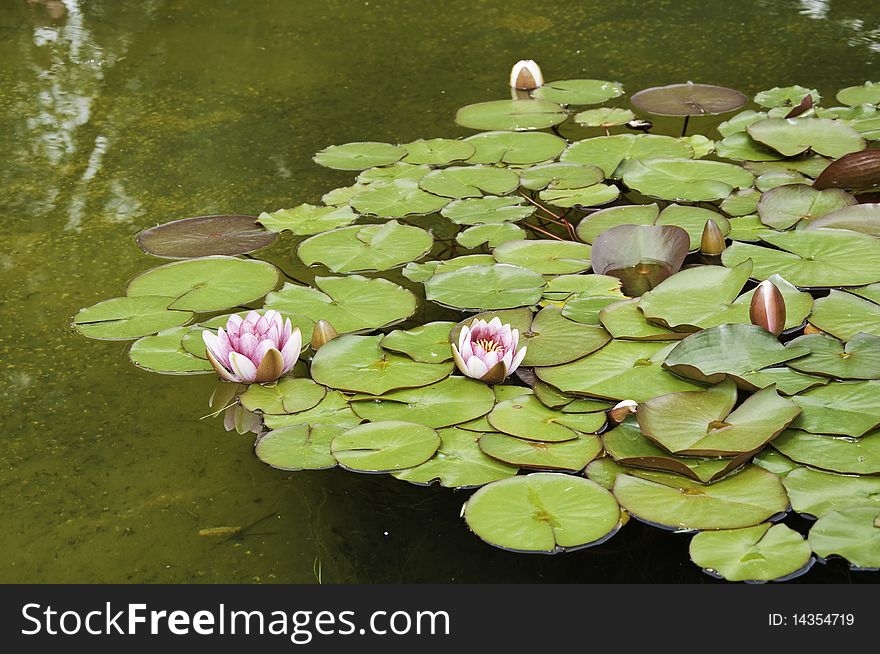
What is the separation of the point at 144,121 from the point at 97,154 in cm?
24

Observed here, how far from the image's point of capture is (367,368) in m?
1.72

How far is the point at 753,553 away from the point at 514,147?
1.50 metres

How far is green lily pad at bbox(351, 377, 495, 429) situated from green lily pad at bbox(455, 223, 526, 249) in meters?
0.52

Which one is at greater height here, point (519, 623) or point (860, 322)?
point (860, 322)

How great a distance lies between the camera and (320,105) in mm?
2980

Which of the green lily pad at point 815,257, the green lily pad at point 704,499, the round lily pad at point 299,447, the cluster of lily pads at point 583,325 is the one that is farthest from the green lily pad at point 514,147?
the green lily pad at point 704,499

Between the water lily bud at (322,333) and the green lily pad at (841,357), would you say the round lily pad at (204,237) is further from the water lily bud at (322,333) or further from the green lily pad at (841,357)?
the green lily pad at (841,357)

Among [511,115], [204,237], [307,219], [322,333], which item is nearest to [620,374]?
[322,333]

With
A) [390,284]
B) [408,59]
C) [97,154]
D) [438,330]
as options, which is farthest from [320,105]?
[438,330]

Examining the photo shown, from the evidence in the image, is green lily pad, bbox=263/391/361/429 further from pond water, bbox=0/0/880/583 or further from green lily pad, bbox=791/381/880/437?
green lily pad, bbox=791/381/880/437

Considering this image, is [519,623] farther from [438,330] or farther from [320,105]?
[320,105]

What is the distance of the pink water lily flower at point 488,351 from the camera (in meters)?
1.65

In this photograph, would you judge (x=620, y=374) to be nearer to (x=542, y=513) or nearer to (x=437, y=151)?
(x=542, y=513)

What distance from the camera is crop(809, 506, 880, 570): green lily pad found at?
1.28 meters
